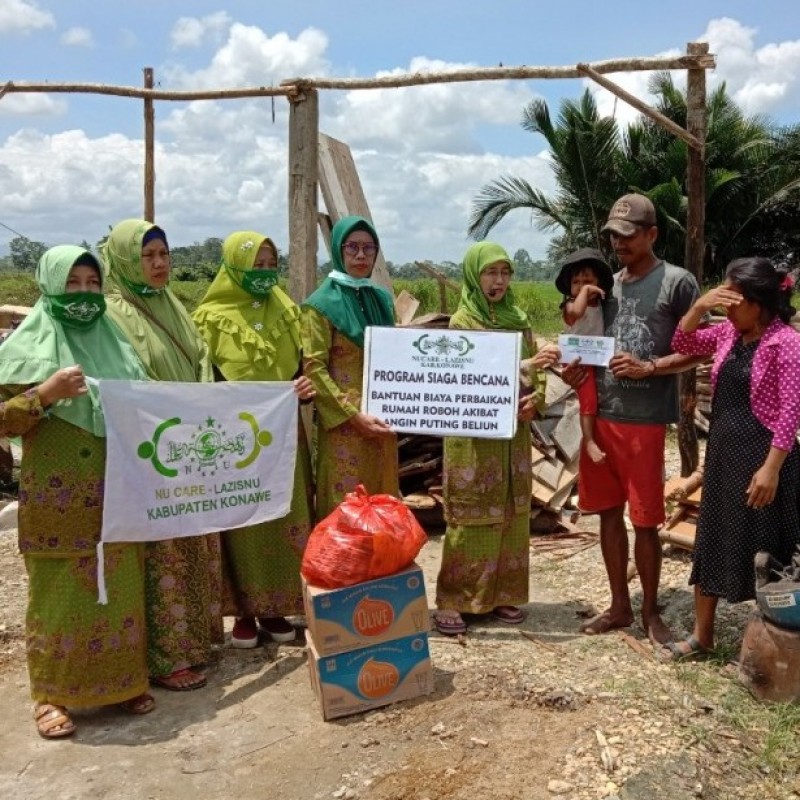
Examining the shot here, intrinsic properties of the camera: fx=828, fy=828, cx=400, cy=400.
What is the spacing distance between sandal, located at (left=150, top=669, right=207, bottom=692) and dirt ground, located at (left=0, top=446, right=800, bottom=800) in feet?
0.14

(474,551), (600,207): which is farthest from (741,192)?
(474,551)

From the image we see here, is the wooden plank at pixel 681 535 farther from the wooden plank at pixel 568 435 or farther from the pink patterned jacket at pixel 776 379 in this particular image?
the pink patterned jacket at pixel 776 379

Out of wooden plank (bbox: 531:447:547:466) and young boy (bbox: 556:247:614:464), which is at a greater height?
young boy (bbox: 556:247:614:464)

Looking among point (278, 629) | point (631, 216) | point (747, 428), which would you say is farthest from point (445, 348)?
point (278, 629)

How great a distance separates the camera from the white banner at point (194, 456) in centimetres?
343

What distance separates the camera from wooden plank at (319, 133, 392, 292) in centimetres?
621

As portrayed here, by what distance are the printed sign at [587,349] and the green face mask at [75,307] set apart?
2.10m

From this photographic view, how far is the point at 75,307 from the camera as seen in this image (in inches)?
129

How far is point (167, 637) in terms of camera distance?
12.3 feet

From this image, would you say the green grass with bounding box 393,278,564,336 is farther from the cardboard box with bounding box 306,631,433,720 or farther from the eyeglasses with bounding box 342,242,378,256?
the cardboard box with bounding box 306,631,433,720

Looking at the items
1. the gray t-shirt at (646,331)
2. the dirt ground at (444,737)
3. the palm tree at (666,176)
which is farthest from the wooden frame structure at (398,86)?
the palm tree at (666,176)

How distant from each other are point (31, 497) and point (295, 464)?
1.25 metres

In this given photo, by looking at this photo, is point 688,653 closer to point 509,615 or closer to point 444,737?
point 509,615

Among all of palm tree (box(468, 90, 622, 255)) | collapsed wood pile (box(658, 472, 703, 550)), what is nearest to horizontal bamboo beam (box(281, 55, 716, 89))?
collapsed wood pile (box(658, 472, 703, 550))
